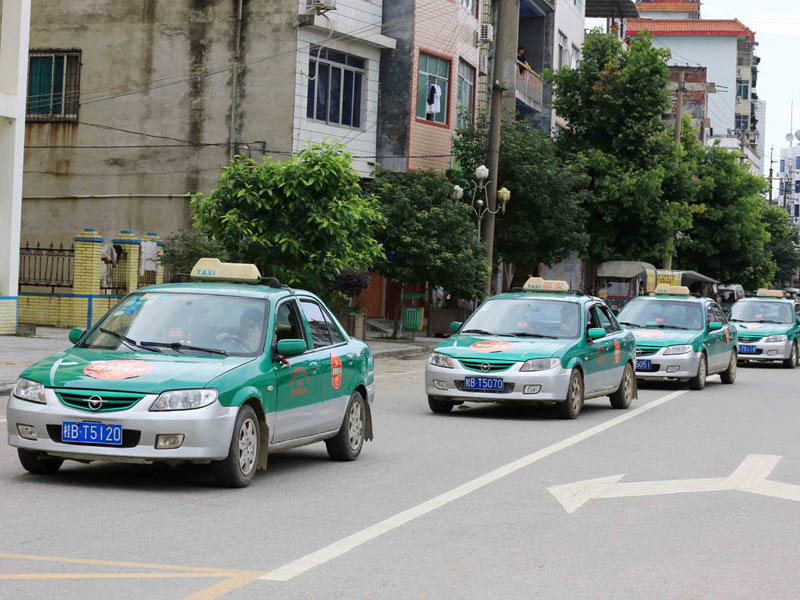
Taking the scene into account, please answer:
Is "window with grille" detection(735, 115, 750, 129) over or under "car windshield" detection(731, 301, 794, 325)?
over

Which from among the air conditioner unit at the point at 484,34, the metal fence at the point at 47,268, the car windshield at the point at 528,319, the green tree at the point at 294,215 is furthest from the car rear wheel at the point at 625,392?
the air conditioner unit at the point at 484,34

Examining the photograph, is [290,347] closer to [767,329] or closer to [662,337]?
[662,337]

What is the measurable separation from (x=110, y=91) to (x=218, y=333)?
93.6 feet

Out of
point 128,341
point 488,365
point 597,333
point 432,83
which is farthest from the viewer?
point 432,83

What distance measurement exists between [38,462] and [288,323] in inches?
89.5

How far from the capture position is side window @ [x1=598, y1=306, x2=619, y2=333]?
713 inches

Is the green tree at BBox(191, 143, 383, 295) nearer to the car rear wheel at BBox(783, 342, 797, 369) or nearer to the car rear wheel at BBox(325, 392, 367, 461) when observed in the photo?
the car rear wheel at BBox(783, 342, 797, 369)

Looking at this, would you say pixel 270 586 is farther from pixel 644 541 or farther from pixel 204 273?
pixel 204 273

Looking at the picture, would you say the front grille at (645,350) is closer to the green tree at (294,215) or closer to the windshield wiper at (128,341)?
the green tree at (294,215)

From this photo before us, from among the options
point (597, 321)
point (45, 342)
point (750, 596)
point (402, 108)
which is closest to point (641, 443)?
point (597, 321)

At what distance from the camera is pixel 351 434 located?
461 inches

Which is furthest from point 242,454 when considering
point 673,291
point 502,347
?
point 673,291

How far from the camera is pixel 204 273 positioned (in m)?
12.0

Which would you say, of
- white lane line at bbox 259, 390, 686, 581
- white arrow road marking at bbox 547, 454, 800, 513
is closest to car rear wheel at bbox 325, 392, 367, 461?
white lane line at bbox 259, 390, 686, 581
